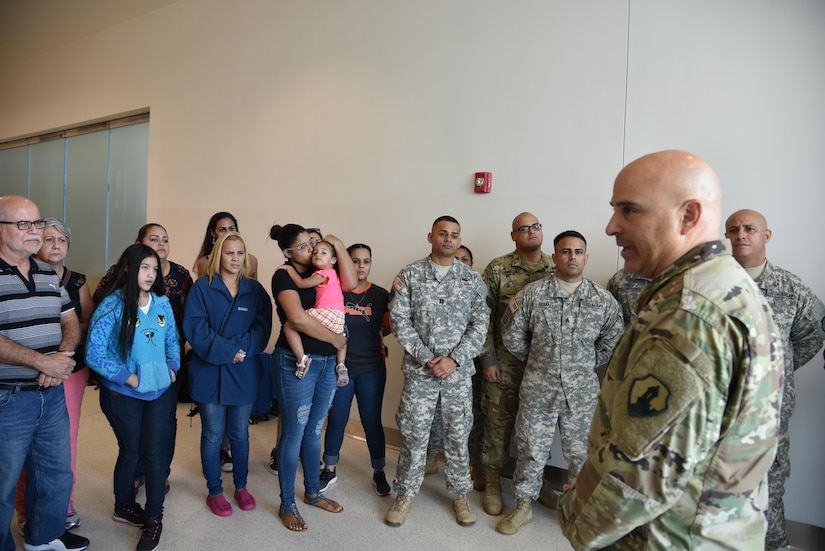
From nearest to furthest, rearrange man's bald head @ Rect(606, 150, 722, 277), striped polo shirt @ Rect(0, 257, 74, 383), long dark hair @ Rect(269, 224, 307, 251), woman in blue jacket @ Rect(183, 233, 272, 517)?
1. man's bald head @ Rect(606, 150, 722, 277)
2. striped polo shirt @ Rect(0, 257, 74, 383)
3. woman in blue jacket @ Rect(183, 233, 272, 517)
4. long dark hair @ Rect(269, 224, 307, 251)

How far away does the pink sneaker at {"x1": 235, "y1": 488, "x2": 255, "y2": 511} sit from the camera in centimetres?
263

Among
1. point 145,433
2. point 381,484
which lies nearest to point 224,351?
point 145,433

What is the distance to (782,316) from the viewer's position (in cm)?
236

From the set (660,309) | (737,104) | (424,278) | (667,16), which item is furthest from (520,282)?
(660,309)

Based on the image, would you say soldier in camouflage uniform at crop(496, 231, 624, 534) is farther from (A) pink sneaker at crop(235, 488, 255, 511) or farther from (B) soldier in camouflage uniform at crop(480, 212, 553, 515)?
(A) pink sneaker at crop(235, 488, 255, 511)

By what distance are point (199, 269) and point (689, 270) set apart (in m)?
2.92

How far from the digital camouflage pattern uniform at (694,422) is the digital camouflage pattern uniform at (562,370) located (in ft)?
5.10

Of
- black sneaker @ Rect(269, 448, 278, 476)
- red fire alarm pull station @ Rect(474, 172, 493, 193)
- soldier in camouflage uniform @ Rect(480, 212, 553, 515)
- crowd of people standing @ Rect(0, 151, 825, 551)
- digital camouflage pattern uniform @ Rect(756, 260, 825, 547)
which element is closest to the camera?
crowd of people standing @ Rect(0, 151, 825, 551)

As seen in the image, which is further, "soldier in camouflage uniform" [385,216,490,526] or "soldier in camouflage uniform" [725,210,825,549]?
"soldier in camouflage uniform" [385,216,490,526]

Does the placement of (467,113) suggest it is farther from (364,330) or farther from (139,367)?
(139,367)

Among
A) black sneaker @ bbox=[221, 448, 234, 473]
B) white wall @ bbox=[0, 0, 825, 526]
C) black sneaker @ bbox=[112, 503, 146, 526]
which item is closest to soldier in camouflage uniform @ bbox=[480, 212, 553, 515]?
white wall @ bbox=[0, 0, 825, 526]

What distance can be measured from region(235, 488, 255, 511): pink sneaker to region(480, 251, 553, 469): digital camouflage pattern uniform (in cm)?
133

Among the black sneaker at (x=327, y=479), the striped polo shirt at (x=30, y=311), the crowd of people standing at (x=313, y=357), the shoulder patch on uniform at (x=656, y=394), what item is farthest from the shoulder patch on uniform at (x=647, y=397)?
the black sneaker at (x=327, y=479)

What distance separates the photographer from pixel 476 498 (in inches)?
114
